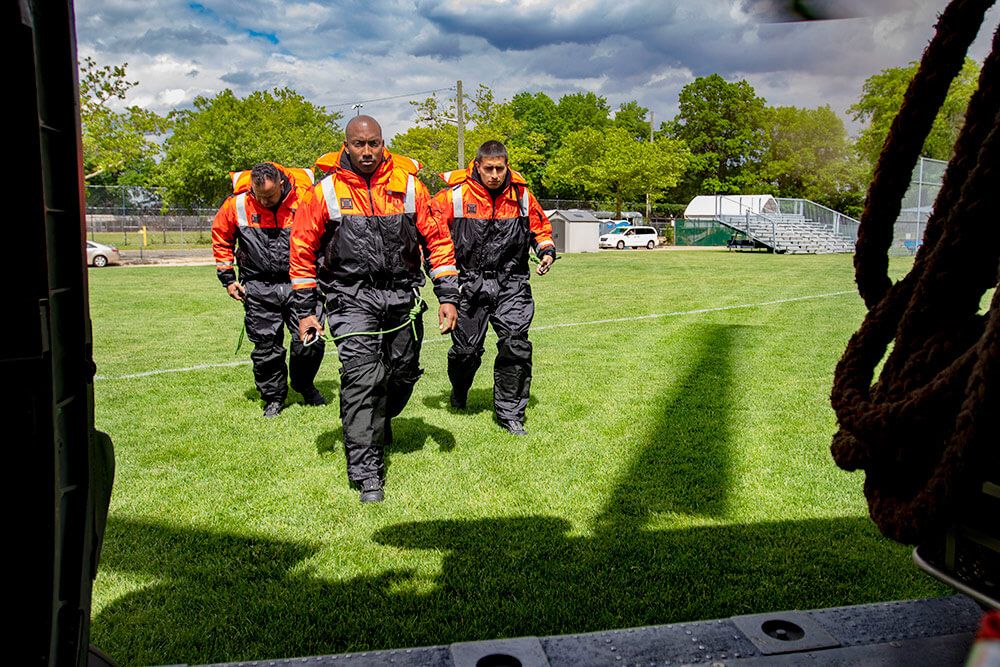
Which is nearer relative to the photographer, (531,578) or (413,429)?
(531,578)

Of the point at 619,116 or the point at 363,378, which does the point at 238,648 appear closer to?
the point at 363,378

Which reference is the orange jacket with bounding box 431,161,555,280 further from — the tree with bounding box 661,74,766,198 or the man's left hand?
the tree with bounding box 661,74,766,198

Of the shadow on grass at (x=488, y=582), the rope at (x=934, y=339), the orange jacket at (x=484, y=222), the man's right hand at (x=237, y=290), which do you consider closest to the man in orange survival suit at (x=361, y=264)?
the shadow on grass at (x=488, y=582)

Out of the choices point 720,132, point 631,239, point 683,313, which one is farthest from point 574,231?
point 720,132

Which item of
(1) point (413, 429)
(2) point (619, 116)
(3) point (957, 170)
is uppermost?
(2) point (619, 116)

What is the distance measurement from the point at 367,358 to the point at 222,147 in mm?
45772

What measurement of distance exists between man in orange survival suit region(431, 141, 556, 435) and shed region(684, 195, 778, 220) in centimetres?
4232

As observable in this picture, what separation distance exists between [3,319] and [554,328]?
988 centimetres

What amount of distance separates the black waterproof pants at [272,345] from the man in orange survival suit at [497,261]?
1497mm

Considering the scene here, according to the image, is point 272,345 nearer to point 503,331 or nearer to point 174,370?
point 503,331

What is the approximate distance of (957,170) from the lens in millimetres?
1334

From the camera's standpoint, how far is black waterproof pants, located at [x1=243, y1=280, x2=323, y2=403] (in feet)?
20.9

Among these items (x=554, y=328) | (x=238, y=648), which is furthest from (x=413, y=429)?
(x=554, y=328)

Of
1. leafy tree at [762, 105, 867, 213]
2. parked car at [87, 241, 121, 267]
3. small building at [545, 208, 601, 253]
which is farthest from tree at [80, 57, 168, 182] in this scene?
leafy tree at [762, 105, 867, 213]
